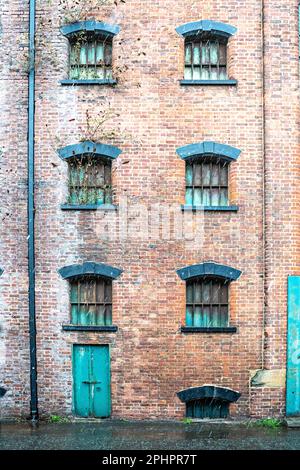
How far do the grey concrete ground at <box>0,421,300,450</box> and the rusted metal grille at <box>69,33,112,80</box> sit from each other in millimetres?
8502

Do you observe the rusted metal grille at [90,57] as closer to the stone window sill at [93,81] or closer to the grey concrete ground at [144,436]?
the stone window sill at [93,81]

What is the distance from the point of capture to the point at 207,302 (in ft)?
38.1

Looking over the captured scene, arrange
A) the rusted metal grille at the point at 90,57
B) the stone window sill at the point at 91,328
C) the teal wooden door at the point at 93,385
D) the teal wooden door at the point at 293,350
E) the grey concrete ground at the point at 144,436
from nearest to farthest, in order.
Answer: the grey concrete ground at the point at 144,436
the teal wooden door at the point at 293,350
the stone window sill at the point at 91,328
the teal wooden door at the point at 93,385
the rusted metal grille at the point at 90,57

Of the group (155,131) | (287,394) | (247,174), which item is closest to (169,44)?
(155,131)

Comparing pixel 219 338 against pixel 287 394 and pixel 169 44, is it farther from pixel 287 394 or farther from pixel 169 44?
pixel 169 44

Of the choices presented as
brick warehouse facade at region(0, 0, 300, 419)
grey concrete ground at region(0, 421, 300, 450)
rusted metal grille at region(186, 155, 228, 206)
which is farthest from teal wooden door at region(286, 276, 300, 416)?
rusted metal grille at region(186, 155, 228, 206)

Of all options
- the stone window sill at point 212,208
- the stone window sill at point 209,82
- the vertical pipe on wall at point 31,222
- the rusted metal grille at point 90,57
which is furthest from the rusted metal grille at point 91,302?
the stone window sill at point 209,82

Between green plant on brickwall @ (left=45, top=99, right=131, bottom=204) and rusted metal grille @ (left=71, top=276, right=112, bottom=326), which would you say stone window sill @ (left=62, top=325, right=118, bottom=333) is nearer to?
rusted metal grille @ (left=71, top=276, right=112, bottom=326)

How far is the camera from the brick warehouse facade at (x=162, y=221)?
11414mm

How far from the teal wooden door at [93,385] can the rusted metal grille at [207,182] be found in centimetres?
443

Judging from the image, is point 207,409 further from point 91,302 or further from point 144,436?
point 91,302

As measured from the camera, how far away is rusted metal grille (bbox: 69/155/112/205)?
38.3 ft

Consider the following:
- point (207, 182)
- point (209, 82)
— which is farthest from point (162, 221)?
point (209, 82)

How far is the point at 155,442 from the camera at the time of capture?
1007cm
